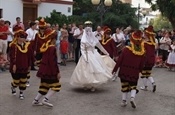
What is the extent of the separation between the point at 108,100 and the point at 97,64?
140cm

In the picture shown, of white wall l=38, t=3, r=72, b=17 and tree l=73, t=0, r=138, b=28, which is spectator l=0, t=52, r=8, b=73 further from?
tree l=73, t=0, r=138, b=28

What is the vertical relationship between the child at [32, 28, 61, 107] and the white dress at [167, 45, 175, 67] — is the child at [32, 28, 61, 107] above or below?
above

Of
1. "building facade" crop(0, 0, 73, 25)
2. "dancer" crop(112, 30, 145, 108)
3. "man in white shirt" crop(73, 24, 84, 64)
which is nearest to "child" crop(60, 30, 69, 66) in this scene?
"man in white shirt" crop(73, 24, 84, 64)

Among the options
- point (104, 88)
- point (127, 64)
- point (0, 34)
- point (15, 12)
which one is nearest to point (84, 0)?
point (15, 12)

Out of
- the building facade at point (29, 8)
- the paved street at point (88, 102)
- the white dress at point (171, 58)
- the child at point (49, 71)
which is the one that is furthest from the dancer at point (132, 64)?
the building facade at point (29, 8)

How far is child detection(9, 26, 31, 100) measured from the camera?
388 inches

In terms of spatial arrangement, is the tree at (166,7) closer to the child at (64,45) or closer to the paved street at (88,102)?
the child at (64,45)

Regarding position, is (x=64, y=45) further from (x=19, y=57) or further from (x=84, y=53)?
(x=19, y=57)

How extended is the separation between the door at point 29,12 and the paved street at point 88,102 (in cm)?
1376

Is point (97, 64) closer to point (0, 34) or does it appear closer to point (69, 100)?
point (69, 100)

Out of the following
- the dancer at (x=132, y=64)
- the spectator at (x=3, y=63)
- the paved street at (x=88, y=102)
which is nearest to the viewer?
the paved street at (x=88, y=102)

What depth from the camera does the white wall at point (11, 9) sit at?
24712 mm

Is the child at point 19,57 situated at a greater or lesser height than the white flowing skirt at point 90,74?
greater

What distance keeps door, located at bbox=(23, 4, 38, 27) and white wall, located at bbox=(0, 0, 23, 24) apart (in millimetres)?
690
